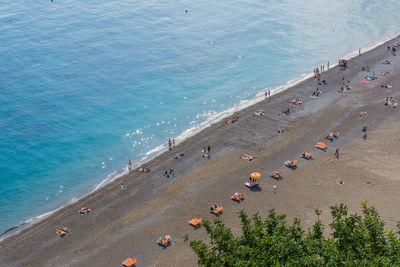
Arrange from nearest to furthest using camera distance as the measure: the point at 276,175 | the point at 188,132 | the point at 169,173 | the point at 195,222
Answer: the point at 195,222
the point at 276,175
the point at 169,173
the point at 188,132

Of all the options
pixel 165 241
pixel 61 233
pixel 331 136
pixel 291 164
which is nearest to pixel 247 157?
pixel 291 164

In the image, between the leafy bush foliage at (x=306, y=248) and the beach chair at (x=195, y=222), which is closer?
the leafy bush foliage at (x=306, y=248)

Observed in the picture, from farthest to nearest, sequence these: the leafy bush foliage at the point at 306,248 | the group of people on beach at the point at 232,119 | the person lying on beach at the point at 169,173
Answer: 1. the group of people on beach at the point at 232,119
2. the person lying on beach at the point at 169,173
3. the leafy bush foliage at the point at 306,248

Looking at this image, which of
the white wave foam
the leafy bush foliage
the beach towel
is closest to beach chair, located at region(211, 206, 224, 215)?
the beach towel

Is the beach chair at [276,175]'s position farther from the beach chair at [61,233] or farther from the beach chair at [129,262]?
the beach chair at [61,233]

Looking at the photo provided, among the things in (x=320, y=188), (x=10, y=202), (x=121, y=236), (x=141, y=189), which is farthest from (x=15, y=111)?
(x=320, y=188)

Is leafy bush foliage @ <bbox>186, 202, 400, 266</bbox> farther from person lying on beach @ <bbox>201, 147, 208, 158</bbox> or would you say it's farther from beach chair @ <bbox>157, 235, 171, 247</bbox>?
person lying on beach @ <bbox>201, 147, 208, 158</bbox>

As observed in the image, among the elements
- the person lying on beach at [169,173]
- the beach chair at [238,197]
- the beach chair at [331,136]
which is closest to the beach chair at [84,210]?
the person lying on beach at [169,173]

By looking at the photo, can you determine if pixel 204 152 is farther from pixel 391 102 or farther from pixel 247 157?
pixel 391 102

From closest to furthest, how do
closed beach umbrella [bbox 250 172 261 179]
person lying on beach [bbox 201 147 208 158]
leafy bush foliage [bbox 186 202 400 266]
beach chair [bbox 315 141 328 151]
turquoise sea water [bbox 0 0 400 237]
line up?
leafy bush foliage [bbox 186 202 400 266], closed beach umbrella [bbox 250 172 261 179], beach chair [bbox 315 141 328 151], person lying on beach [bbox 201 147 208 158], turquoise sea water [bbox 0 0 400 237]
